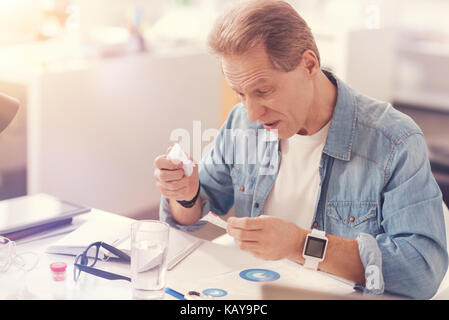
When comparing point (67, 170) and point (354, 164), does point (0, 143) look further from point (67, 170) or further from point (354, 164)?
point (354, 164)

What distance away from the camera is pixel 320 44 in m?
3.28

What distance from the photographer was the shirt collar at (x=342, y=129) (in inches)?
53.4

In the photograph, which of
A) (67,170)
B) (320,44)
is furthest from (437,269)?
(320,44)

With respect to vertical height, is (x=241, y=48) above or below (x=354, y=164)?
above

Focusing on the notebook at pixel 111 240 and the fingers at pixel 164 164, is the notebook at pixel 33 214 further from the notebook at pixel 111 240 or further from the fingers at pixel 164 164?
the fingers at pixel 164 164

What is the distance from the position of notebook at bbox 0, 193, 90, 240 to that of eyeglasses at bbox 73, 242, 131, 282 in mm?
204

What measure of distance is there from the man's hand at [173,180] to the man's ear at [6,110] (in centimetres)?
31

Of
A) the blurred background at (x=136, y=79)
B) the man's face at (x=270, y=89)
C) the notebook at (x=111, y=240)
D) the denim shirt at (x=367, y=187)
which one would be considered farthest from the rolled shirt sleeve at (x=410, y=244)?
the blurred background at (x=136, y=79)

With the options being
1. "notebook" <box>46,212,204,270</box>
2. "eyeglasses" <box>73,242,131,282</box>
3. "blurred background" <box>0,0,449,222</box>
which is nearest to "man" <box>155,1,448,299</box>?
"notebook" <box>46,212,204,270</box>

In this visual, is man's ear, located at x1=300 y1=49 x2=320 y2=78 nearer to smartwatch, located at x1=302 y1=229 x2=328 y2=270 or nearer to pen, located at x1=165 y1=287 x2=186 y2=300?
smartwatch, located at x1=302 y1=229 x2=328 y2=270

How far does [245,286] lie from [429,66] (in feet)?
9.47

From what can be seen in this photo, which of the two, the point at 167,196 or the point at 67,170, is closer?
the point at 167,196

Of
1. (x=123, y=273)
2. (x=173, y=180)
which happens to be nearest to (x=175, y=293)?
(x=123, y=273)

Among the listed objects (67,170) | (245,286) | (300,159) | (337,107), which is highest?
(337,107)
